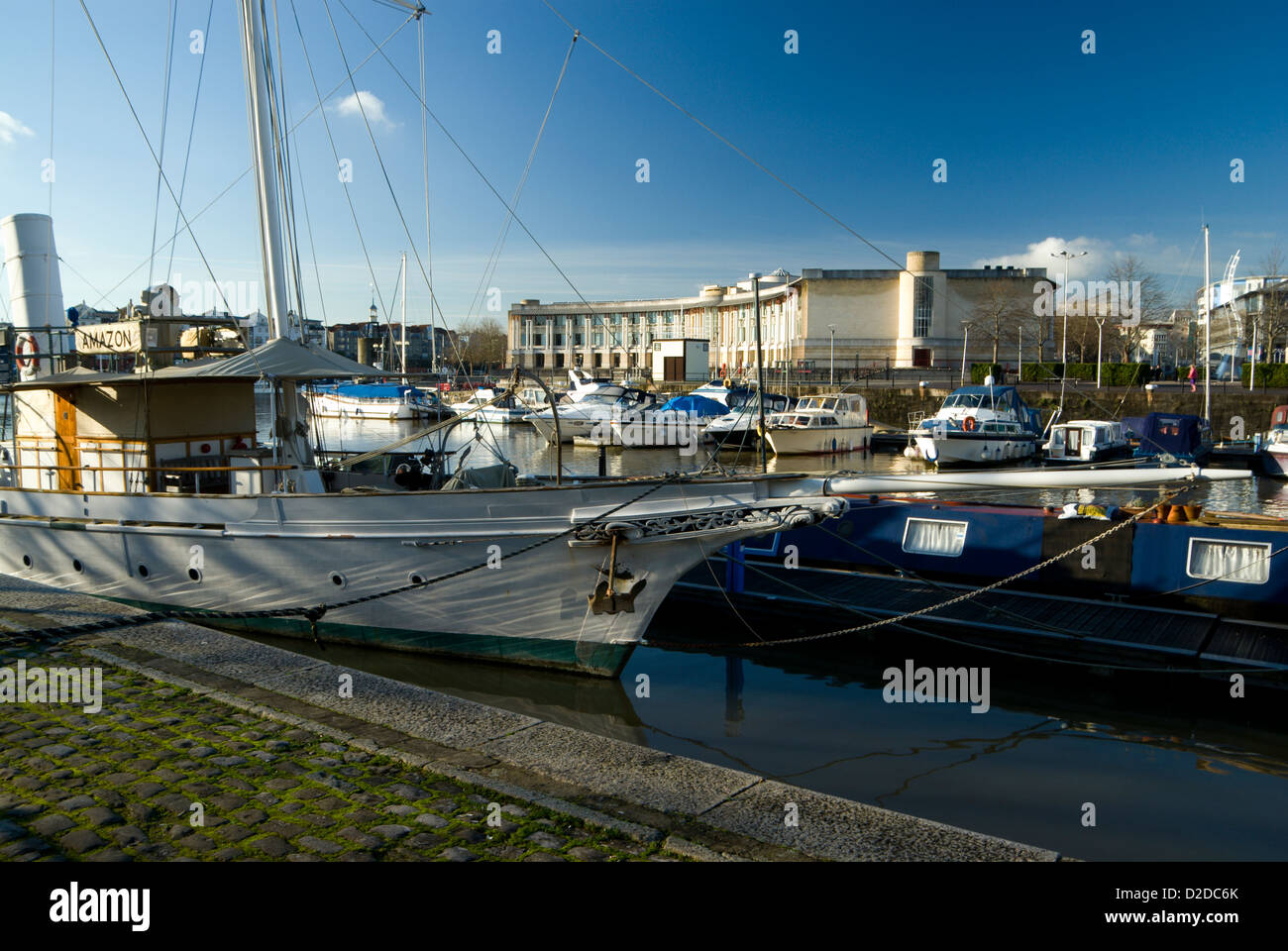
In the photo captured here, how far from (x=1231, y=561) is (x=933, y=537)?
379cm

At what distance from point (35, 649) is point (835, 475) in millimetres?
7613

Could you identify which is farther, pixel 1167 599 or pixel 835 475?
pixel 1167 599

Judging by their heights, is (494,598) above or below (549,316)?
below

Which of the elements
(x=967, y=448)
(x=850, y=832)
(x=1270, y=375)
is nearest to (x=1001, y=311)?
(x=1270, y=375)

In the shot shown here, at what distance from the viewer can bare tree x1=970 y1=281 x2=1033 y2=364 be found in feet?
235

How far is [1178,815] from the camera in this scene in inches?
311

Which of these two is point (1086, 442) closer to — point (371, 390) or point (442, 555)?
point (442, 555)

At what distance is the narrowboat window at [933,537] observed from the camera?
43.8ft

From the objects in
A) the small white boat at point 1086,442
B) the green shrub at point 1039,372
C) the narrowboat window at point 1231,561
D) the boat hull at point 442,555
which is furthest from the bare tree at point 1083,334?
the boat hull at point 442,555

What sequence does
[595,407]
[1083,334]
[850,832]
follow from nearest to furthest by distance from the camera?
[850,832]
[595,407]
[1083,334]

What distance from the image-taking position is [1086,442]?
1232 inches
